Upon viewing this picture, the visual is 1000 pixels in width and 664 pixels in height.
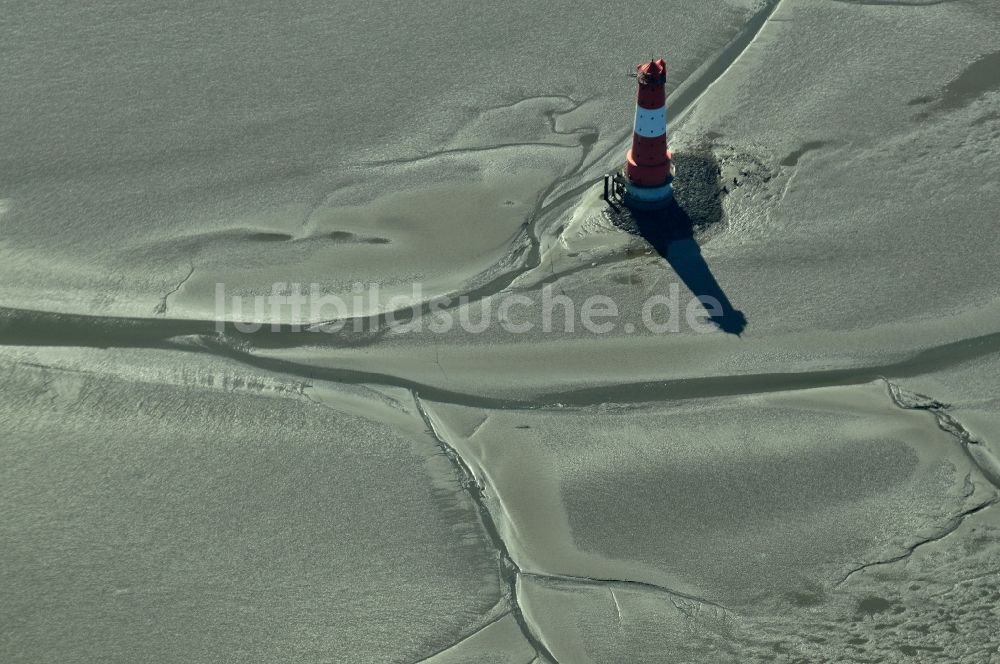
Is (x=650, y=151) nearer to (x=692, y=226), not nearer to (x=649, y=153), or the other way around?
(x=649, y=153)

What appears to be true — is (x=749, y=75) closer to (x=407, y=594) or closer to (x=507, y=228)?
(x=507, y=228)

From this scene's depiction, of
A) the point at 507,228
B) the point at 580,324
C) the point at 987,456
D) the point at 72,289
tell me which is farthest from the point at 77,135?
the point at 987,456

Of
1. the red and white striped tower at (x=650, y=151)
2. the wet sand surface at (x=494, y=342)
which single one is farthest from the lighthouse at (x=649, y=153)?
the wet sand surface at (x=494, y=342)

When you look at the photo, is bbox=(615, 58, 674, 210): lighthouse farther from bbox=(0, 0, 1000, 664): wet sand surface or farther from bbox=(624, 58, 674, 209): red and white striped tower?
bbox=(0, 0, 1000, 664): wet sand surface

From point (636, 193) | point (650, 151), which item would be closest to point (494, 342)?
point (636, 193)

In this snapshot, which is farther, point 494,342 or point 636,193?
point 636,193

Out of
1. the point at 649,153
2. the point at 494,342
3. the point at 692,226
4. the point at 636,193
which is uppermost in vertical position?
the point at 649,153

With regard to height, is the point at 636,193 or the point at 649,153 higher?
the point at 649,153

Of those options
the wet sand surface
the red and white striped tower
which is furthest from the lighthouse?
the wet sand surface
